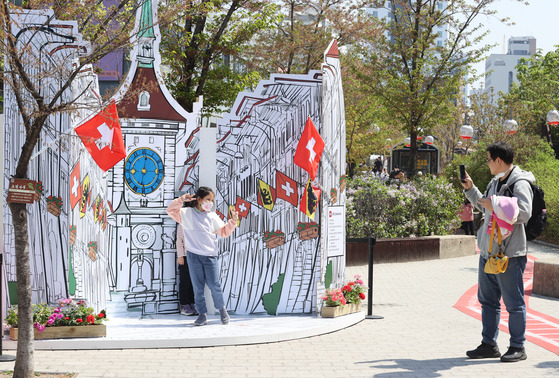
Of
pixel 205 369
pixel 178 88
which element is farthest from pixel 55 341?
pixel 178 88

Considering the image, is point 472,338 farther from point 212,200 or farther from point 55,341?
point 55,341

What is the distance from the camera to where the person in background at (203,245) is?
9266 mm

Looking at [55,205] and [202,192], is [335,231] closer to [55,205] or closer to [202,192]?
[202,192]

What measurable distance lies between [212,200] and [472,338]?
3608 mm

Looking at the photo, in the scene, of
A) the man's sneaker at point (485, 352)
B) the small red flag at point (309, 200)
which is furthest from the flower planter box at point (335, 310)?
the man's sneaker at point (485, 352)

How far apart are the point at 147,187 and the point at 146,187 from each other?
14mm

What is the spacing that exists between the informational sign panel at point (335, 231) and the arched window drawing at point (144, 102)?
2837 millimetres

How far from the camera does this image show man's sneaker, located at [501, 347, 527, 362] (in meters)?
7.41

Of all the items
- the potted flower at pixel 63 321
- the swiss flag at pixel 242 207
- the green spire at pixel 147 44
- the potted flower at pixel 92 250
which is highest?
the green spire at pixel 147 44

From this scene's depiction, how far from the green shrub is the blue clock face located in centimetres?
736

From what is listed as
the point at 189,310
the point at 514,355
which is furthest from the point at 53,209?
the point at 514,355

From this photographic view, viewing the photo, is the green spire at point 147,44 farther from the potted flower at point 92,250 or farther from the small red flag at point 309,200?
the small red flag at point 309,200

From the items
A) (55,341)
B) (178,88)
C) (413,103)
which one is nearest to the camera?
(55,341)

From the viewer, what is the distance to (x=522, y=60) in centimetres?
5559
